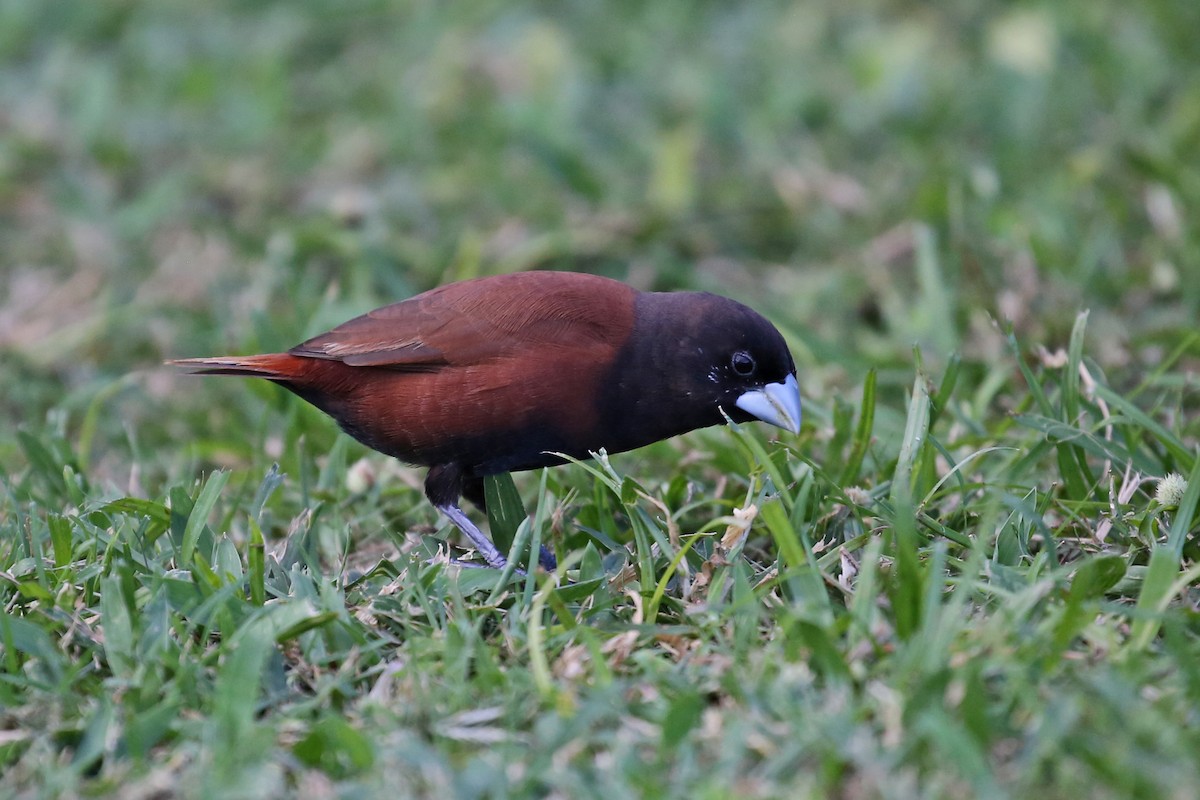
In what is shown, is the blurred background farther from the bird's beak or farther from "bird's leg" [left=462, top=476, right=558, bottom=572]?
"bird's leg" [left=462, top=476, right=558, bottom=572]

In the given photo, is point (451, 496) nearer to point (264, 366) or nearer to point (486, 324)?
point (486, 324)

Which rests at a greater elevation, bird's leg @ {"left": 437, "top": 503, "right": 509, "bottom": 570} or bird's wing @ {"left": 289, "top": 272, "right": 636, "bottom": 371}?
bird's wing @ {"left": 289, "top": 272, "right": 636, "bottom": 371}

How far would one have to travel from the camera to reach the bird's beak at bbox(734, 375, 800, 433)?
377 cm

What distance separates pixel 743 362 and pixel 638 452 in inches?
35.1

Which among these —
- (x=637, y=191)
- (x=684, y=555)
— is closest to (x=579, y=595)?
(x=684, y=555)

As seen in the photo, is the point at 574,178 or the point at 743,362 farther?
the point at 574,178

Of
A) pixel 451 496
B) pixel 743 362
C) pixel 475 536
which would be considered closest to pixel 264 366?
pixel 451 496

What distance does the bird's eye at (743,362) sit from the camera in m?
3.76

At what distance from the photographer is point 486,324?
12.5 feet

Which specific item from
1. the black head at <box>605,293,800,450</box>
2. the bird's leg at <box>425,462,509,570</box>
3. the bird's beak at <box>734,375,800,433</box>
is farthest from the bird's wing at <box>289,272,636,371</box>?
the bird's beak at <box>734,375,800,433</box>

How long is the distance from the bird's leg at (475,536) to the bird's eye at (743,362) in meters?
0.84

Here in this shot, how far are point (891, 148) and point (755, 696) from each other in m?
4.79

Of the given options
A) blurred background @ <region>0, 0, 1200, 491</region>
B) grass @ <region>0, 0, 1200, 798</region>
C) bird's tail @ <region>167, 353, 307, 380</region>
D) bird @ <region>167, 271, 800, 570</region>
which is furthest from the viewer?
blurred background @ <region>0, 0, 1200, 491</region>

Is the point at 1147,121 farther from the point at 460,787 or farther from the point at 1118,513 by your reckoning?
the point at 460,787
